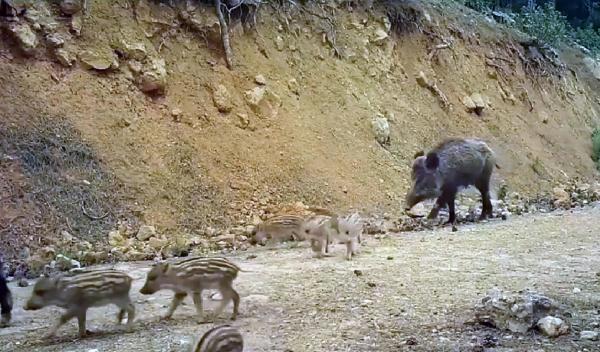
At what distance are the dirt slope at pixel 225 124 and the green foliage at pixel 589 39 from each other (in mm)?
13908

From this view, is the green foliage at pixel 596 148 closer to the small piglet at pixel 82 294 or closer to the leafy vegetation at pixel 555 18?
the leafy vegetation at pixel 555 18

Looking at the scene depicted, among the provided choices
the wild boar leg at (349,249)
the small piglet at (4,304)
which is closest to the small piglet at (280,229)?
the wild boar leg at (349,249)

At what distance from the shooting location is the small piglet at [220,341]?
4680 mm

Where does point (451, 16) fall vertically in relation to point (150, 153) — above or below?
above

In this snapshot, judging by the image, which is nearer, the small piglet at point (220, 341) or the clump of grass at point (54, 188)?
the small piglet at point (220, 341)

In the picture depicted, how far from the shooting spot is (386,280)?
759 cm

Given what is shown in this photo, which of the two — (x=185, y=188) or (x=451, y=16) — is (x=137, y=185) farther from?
(x=451, y=16)

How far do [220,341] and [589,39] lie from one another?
31117 millimetres

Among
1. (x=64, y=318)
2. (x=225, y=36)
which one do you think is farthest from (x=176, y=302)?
(x=225, y=36)

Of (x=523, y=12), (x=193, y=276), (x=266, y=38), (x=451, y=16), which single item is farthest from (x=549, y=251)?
(x=523, y=12)

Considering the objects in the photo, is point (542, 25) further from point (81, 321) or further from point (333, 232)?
point (81, 321)

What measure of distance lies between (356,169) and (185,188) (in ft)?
12.5

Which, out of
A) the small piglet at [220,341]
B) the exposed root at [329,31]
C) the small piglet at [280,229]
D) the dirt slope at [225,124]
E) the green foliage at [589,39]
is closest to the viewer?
the small piglet at [220,341]

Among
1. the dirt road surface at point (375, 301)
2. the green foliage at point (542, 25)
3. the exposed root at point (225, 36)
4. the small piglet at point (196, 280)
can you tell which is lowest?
the dirt road surface at point (375, 301)
